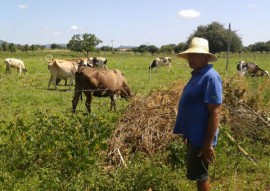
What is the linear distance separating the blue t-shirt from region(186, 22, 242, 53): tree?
4289cm

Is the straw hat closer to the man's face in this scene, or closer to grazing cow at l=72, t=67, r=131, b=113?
the man's face

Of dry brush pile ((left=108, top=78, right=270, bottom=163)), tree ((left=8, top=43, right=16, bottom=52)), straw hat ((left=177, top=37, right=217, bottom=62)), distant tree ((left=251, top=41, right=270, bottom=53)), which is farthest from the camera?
distant tree ((left=251, top=41, right=270, bottom=53))

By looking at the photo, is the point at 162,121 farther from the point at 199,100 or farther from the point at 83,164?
the point at 199,100

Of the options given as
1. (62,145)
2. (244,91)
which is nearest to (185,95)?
(62,145)

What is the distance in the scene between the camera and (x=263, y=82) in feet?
25.7

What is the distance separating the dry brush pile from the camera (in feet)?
19.2

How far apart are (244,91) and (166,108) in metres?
1.97

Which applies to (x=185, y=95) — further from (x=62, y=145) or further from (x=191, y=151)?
(x=62, y=145)

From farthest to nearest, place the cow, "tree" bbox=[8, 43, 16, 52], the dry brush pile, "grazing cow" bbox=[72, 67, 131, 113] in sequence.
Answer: "tree" bbox=[8, 43, 16, 52], the cow, "grazing cow" bbox=[72, 67, 131, 113], the dry brush pile

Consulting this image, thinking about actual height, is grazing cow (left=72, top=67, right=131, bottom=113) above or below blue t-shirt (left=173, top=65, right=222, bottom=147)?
below

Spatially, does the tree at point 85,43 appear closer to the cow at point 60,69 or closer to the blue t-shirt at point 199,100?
the cow at point 60,69

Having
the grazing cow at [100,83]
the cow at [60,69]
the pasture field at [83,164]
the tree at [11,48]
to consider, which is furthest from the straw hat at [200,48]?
the tree at [11,48]

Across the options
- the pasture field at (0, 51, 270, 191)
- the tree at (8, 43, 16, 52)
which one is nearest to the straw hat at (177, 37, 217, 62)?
the pasture field at (0, 51, 270, 191)

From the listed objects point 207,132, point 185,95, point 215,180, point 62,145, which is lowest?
point 215,180
